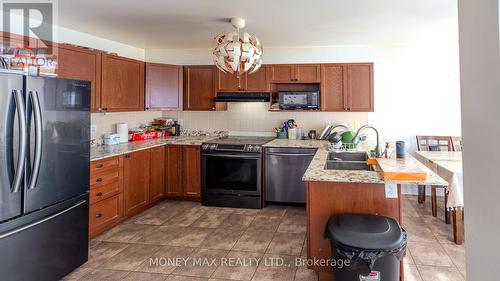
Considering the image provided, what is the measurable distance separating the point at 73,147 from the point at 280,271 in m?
2.02

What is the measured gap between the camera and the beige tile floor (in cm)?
263

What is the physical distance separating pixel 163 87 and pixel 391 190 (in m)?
3.75

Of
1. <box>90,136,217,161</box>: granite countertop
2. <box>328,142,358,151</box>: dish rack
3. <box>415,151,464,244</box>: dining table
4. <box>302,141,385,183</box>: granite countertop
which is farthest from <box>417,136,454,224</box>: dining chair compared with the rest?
<box>90,136,217,161</box>: granite countertop

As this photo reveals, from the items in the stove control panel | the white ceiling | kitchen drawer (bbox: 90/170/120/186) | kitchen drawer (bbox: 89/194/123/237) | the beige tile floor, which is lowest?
the beige tile floor

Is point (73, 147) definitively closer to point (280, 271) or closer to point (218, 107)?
point (280, 271)

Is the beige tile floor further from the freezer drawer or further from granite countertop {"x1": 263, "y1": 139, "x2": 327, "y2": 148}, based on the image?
granite countertop {"x1": 263, "y1": 139, "x2": 327, "y2": 148}

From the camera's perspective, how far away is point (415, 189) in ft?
16.3

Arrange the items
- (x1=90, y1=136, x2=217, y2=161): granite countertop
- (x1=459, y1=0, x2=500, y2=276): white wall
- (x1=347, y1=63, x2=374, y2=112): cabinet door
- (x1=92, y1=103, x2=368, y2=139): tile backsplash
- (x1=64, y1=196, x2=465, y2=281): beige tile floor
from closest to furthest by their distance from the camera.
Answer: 1. (x1=459, y1=0, x2=500, y2=276): white wall
2. (x1=64, y1=196, x2=465, y2=281): beige tile floor
3. (x1=90, y1=136, x2=217, y2=161): granite countertop
4. (x1=347, y1=63, x2=374, y2=112): cabinet door
5. (x1=92, y1=103, x2=368, y2=139): tile backsplash

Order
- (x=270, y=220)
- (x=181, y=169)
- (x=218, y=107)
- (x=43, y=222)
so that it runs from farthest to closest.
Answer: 1. (x=218, y=107)
2. (x=181, y=169)
3. (x=270, y=220)
4. (x=43, y=222)

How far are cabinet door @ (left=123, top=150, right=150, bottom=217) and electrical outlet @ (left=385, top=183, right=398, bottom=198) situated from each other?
295 centimetres

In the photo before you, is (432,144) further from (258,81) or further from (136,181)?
(136,181)

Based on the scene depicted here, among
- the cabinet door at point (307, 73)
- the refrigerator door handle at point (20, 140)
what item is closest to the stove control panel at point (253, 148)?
the cabinet door at point (307, 73)

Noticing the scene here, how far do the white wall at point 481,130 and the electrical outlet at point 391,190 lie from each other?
47.8 inches

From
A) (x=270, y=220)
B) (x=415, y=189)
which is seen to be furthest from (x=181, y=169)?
(x=415, y=189)
